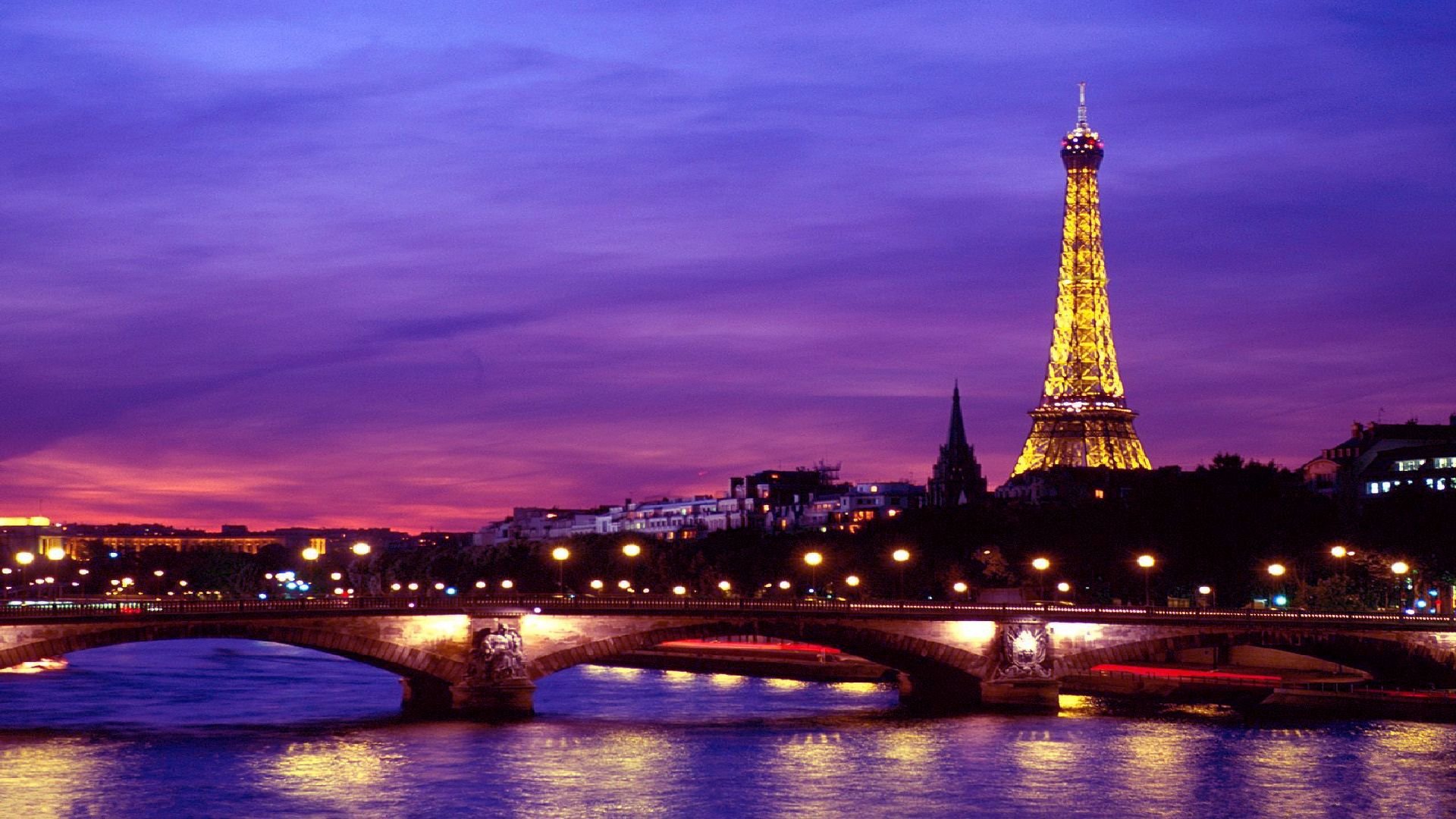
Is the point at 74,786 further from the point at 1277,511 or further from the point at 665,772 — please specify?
the point at 1277,511

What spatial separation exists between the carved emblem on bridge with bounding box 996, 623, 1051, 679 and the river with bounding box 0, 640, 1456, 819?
7.53 feet

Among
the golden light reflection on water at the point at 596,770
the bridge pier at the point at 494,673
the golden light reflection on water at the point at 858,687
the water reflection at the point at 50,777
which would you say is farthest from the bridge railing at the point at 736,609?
the golden light reflection on water at the point at 858,687

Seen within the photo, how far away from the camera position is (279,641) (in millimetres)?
79625

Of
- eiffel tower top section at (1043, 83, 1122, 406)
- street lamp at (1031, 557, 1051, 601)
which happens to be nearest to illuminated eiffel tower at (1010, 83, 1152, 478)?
eiffel tower top section at (1043, 83, 1122, 406)

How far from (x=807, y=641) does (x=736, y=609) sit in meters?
3.16

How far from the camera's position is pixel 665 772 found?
67.0 meters

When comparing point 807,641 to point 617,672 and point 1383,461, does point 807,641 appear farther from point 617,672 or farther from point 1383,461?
point 1383,461

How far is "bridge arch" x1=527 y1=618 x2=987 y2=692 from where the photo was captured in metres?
85.0

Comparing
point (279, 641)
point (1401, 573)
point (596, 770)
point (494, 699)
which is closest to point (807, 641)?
point (494, 699)

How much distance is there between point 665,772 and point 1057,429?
116 metres

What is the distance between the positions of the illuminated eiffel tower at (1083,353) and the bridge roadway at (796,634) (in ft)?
272

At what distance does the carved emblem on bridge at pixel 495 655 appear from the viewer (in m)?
83.3

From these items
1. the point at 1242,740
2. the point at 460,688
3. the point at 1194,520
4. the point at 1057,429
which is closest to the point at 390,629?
the point at 460,688

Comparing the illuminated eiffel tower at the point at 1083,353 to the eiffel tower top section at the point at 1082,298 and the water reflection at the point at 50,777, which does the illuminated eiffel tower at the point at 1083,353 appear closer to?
the eiffel tower top section at the point at 1082,298
